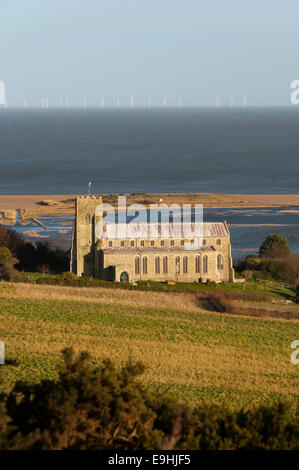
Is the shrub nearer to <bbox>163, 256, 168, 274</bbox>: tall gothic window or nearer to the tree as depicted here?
<bbox>163, 256, 168, 274</bbox>: tall gothic window

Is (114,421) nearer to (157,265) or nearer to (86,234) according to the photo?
(157,265)

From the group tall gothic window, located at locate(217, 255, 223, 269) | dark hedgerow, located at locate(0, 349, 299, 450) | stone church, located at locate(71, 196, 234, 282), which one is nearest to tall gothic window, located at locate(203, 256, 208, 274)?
stone church, located at locate(71, 196, 234, 282)

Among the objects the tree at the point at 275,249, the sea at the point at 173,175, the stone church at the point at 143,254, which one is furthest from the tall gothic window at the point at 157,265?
the sea at the point at 173,175

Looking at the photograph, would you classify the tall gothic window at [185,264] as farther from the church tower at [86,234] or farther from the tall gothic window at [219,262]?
the church tower at [86,234]

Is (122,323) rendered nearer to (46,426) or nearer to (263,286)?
(263,286)

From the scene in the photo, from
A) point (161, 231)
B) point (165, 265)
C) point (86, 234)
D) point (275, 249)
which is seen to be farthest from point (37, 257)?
point (275, 249)

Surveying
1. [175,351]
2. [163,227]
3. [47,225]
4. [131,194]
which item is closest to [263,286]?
[163,227]
